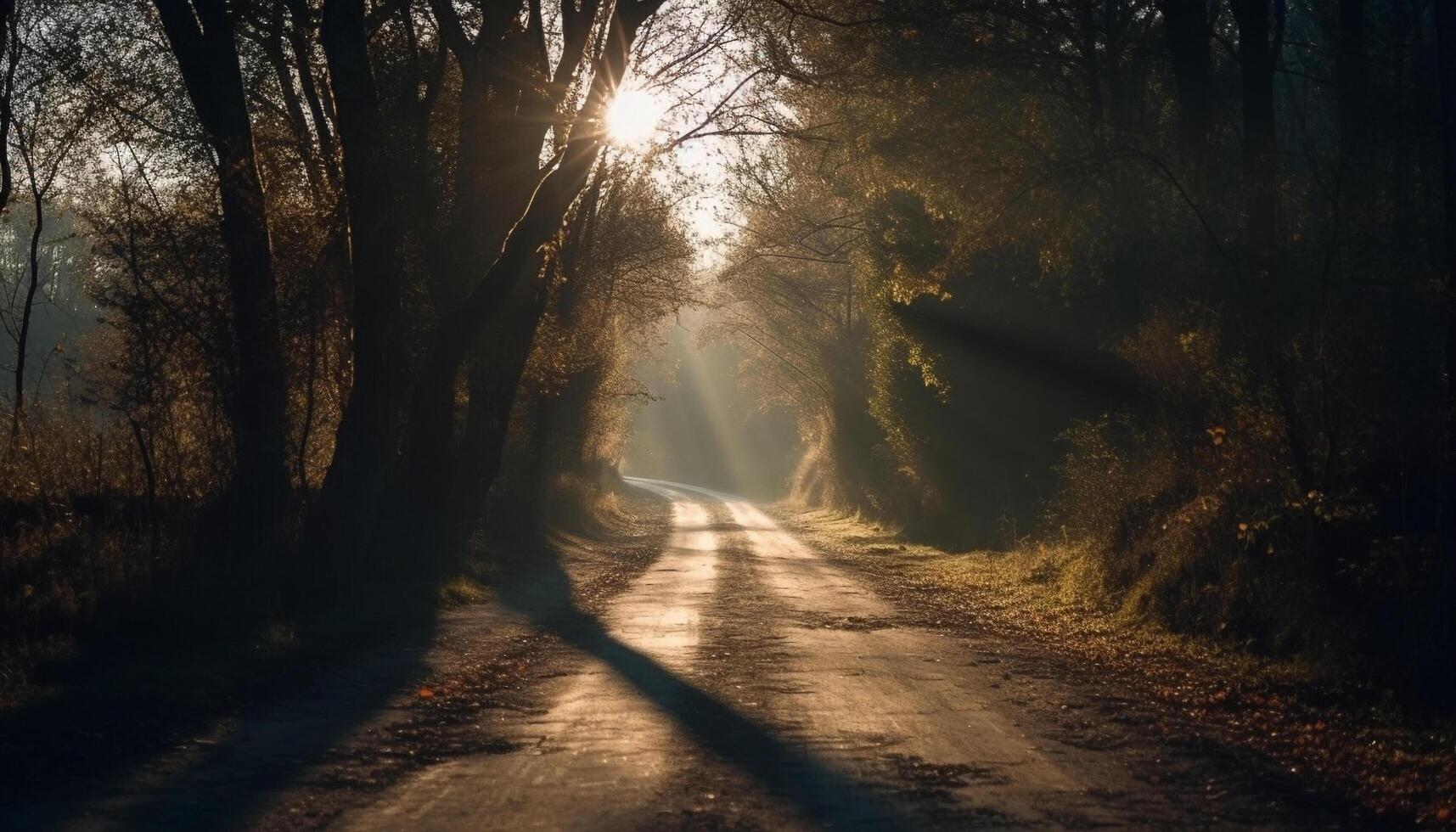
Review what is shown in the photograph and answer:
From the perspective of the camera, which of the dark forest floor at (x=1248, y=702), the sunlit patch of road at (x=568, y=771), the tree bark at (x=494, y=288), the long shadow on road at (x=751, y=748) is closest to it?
the sunlit patch of road at (x=568, y=771)

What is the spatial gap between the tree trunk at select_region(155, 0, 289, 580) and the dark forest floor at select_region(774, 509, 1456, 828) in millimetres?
7708

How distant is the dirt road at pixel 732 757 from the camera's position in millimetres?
6547

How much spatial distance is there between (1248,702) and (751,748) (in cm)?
Result: 426

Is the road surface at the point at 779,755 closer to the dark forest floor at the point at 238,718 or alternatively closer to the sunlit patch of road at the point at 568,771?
the sunlit patch of road at the point at 568,771

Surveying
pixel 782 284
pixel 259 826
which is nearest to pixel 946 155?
pixel 259 826

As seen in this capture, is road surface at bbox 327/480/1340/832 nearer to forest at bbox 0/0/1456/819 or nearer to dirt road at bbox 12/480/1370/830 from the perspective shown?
dirt road at bbox 12/480/1370/830

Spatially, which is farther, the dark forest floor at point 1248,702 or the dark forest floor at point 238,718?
the dark forest floor at point 1248,702

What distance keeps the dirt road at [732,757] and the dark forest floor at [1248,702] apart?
1.22 ft

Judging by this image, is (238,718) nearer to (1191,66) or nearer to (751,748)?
(751,748)

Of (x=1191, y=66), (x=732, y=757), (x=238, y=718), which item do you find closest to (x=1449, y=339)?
(x=732, y=757)

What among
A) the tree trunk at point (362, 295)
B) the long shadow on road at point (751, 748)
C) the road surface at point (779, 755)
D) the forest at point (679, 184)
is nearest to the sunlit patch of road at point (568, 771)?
the road surface at point (779, 755)

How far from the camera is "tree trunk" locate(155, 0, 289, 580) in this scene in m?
13.9

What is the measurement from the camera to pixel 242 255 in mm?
14078

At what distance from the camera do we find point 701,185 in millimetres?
28641
